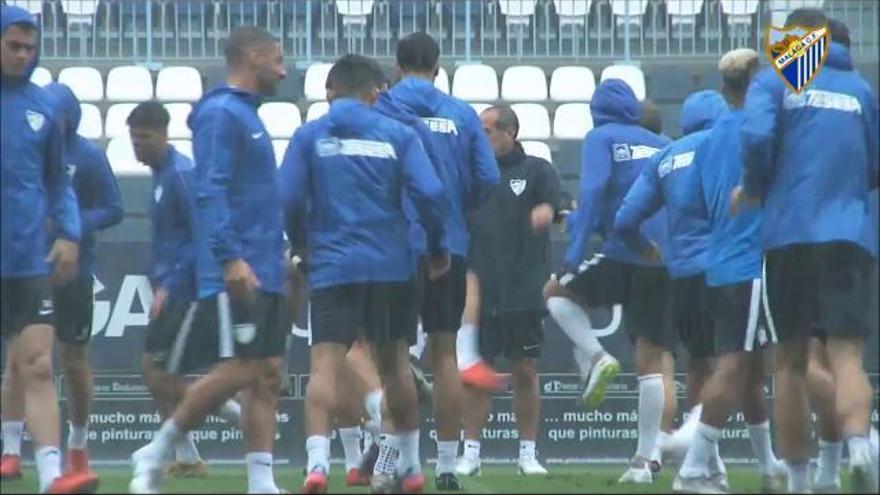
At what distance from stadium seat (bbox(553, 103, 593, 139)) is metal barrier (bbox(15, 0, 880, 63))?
0.47 metres

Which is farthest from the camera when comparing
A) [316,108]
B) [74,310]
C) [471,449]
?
[316,108]

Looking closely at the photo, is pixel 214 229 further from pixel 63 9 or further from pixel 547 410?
pixel 63 9

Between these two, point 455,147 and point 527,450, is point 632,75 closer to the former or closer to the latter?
point 527,450

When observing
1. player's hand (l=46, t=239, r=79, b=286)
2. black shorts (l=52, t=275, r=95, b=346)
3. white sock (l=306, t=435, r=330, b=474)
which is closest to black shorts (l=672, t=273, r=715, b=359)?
white sock (l=306, t=435, r=330, b=474)

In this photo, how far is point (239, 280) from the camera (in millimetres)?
8250

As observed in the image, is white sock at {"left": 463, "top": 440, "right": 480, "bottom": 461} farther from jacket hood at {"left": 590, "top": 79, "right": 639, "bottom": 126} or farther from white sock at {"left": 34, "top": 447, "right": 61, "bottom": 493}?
white sock at {"left": 34, "top": 447, "right": 61, "bottom": 493}

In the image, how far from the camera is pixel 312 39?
61.8 feet

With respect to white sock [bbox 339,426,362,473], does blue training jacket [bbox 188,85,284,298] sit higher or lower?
higher

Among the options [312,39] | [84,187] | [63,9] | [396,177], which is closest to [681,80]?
[312,39]

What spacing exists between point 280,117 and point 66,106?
9283 mm

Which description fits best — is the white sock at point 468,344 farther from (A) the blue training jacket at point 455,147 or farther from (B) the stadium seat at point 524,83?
(B) the stadium seat at point 524,83

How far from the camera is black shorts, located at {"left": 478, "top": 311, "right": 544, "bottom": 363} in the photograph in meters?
12.5

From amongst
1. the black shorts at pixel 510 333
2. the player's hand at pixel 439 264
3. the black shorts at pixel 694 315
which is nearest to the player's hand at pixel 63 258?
the player's hand at pixel 439 264

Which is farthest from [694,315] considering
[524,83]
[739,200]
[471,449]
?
[524,83]
